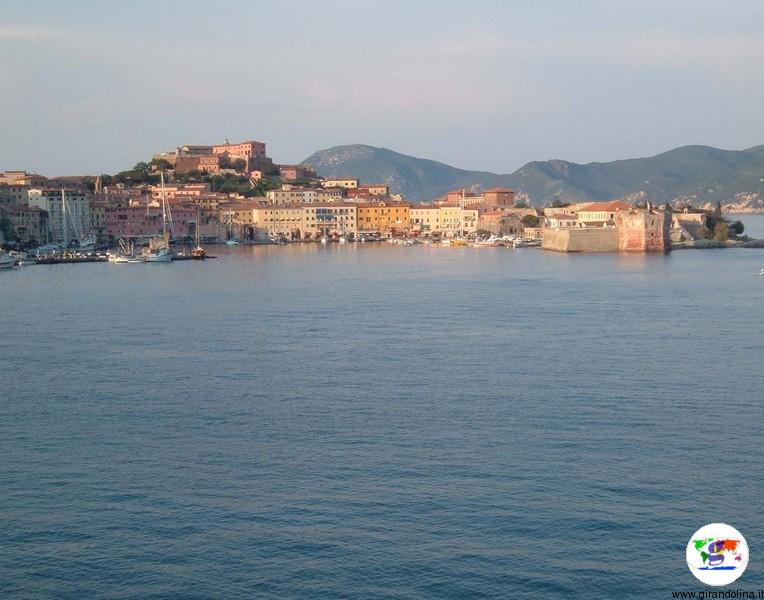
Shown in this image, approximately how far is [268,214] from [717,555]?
109ft

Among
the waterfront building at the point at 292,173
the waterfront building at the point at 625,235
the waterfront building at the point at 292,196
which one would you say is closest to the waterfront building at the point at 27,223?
the waterfront building at the point at 292,196

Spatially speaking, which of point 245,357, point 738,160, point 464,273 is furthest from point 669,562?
point 738,160

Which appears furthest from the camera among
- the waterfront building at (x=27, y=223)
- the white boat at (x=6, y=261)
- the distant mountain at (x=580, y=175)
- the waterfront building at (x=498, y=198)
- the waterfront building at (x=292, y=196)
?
the distant mountain at (x=580, y=175)

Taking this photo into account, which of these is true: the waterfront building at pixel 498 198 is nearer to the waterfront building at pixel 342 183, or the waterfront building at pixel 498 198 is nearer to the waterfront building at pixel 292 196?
the waterfront building at pixel 342 183

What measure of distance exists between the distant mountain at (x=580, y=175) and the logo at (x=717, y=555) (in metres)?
89.9

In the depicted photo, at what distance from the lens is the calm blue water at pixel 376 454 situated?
4.62 m

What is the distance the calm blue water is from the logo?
3.8 inches

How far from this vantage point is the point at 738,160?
119 metres

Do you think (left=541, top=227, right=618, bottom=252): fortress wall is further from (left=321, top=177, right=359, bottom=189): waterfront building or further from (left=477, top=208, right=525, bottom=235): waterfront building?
(left=321, top=177, right=359, bottom=189): waterfront building

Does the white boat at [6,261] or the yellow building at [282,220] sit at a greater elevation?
the yellow building at [282,220]

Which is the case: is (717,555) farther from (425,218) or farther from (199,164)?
(199,164)

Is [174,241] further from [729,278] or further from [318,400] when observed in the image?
[318,400]

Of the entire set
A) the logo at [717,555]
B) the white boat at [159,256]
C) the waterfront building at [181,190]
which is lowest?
the logo at [717,555]

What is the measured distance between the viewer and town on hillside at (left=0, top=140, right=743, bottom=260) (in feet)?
99.7
